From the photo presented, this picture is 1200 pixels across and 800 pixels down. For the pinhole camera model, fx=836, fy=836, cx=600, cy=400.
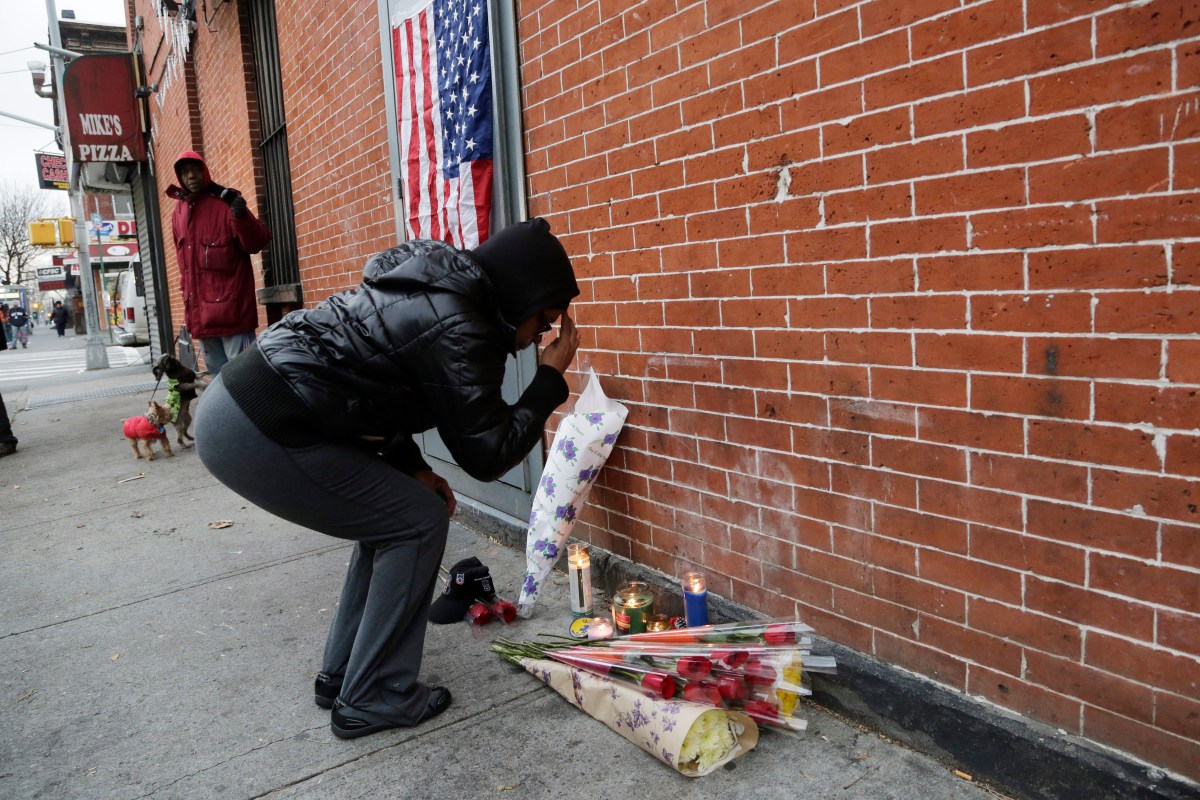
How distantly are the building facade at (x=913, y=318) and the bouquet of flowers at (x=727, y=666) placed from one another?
18cm

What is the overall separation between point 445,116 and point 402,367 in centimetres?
241

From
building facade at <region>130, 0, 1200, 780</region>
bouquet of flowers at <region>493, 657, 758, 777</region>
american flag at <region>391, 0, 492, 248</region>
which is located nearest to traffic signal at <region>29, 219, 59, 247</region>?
american flag at <region>391, 0, 492, 248</region>

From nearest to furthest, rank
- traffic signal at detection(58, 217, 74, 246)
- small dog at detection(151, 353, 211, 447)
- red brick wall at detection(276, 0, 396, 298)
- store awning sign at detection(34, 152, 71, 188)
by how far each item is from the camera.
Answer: red brick wall at detection(276, 0, 396, 298), small dog at detection(151, 353, 211, 447), store awning sign at detection(34, 152, 71, 188), traffic signal at detection(58, 217, 74, 246)

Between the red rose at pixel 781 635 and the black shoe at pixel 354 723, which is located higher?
the red rose at pixel 781 635

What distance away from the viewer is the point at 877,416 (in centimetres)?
237

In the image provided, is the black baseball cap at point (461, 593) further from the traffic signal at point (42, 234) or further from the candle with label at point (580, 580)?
the traffic signal at point (42, 234)

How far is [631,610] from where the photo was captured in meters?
3.07

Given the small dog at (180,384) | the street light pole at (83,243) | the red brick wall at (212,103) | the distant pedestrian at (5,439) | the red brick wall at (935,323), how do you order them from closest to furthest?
the red brick wall at (935,323), the small dog at (180,384), the red brick wall at (212,103), the distant pedestrian at (5,439), the street light pole at (83,243)

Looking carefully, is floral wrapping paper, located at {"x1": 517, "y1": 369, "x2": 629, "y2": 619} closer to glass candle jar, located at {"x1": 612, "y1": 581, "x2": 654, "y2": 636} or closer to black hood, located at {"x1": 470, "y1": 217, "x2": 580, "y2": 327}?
glass candle jar, located at {"x1": 612, "y1": 581, "x2": 654, "y2": 636}

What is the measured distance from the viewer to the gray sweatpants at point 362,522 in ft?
7.82

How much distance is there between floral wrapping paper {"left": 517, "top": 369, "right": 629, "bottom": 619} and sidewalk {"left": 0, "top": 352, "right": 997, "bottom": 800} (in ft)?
0.71

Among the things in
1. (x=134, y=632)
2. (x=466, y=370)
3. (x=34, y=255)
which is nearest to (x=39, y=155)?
(x=134, y=632)

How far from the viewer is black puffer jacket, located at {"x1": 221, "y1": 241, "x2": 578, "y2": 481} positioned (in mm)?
2229

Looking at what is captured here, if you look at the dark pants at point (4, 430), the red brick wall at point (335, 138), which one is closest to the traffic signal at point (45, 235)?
→ the dark pants at point (4, 430)
